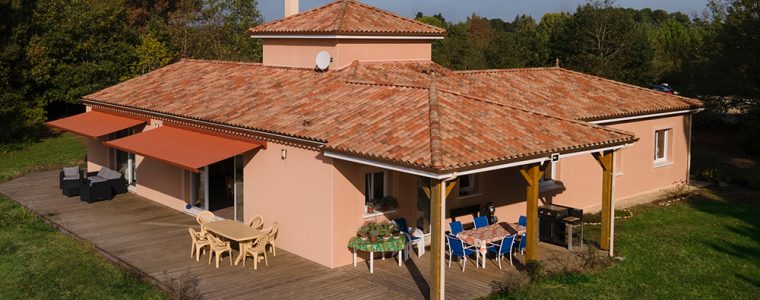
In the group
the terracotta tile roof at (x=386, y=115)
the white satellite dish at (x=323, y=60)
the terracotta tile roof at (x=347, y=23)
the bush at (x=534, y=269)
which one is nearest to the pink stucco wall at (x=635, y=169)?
the terracotta tile roof at (x=386, y=115)

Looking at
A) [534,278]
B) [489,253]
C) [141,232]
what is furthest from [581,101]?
[141,232]

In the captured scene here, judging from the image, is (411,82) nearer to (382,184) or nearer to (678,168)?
(382,184)

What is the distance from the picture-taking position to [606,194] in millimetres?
19031

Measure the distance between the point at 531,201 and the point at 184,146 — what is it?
10750mm

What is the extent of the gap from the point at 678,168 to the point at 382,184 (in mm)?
15553

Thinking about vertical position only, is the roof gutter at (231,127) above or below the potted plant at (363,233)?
above

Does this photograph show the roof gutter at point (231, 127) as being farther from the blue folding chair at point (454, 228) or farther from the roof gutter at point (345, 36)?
the roof gutter at point (345, 36)

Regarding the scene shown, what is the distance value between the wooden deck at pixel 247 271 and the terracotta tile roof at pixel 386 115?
3.04 m

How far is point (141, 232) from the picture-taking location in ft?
71.3

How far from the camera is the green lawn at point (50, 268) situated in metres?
16.4

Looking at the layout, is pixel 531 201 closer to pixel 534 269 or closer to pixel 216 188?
pixel 534 269

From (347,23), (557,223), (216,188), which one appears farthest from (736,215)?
(216,188)

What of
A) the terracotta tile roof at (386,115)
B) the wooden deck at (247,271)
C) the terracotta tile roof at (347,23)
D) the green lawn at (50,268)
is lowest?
the green lawn at (50,268)

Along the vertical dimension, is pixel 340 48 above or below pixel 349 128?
above
